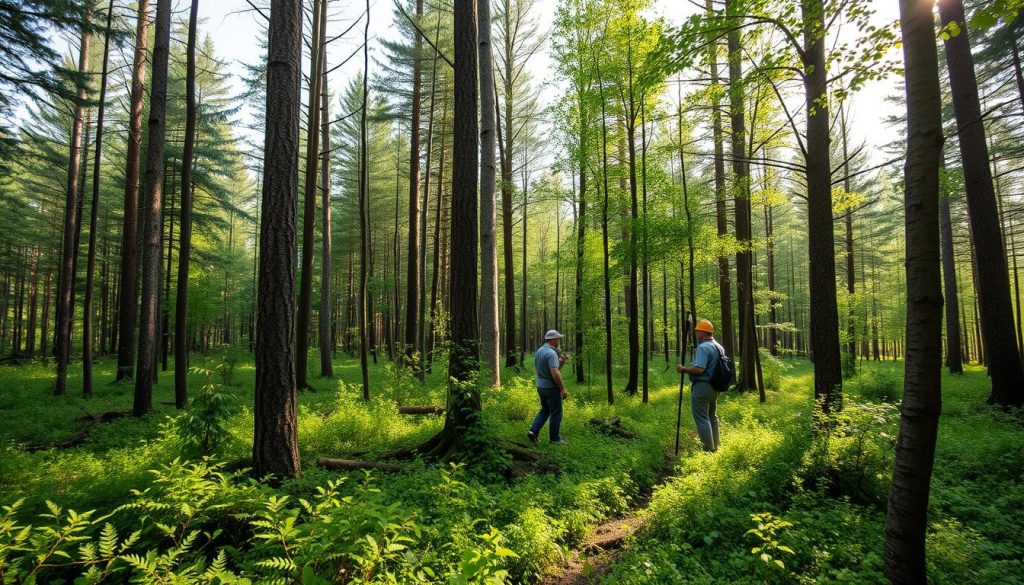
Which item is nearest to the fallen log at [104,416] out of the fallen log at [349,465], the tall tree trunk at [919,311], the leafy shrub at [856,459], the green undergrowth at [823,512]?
the fallen log at [349,465]

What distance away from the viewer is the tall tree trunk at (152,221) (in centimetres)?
892

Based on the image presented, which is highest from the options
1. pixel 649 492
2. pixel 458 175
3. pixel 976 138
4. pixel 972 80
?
pixel 972 80

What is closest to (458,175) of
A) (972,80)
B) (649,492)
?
(649,492)

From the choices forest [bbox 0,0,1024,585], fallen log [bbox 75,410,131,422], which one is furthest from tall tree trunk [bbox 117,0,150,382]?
fallen log [bbox 75,410,131,422]

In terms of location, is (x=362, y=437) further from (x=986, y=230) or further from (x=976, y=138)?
(x=976, y=138)

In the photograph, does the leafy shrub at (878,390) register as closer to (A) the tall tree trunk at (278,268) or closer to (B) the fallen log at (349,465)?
(B) the fallen log at (349,465)

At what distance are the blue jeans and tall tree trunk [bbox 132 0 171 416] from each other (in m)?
9.07

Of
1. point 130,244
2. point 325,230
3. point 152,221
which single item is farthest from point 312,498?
point 130,244

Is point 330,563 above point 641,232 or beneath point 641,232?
beneath

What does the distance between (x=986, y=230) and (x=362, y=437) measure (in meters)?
13.2

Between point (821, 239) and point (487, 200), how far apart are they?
5.94 m

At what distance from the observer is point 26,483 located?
4.09 metres

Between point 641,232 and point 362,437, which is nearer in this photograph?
point 362,437

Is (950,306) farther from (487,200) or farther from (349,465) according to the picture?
(349,465)
